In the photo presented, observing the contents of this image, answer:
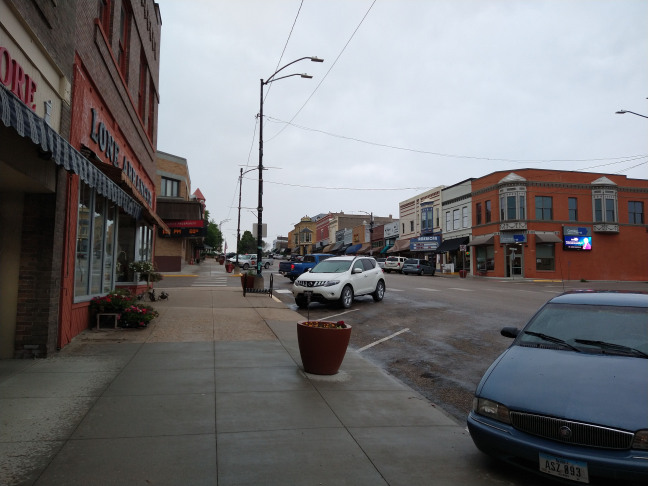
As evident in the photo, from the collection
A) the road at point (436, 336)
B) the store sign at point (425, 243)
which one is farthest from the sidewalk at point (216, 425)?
the store sign at point (425, 243)

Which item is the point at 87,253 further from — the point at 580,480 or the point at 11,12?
the point at 580,480

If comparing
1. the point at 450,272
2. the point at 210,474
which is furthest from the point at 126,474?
the point at 450,272

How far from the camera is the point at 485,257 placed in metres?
42.4

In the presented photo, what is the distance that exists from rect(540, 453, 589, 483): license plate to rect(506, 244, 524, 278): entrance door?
38.0m

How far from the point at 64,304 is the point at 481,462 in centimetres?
664

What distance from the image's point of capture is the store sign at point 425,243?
163 feet

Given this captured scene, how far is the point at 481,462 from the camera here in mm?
3910

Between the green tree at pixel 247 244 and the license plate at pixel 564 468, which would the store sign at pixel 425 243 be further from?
the green tree at pixel 247 244

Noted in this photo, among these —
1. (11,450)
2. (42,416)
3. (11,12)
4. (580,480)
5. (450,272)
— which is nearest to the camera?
(580,480)

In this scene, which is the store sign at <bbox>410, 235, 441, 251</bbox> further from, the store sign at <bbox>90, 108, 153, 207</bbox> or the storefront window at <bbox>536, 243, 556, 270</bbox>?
the store sign at <bbox>90, 108, 153, 207</bbox>

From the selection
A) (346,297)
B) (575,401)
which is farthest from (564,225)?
(575,401)

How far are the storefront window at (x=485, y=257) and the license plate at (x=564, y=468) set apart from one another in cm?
3990

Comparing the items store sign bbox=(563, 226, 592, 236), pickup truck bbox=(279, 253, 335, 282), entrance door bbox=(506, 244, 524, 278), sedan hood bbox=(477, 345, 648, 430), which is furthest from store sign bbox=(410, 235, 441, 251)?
sedan hood bbox=(477, 345, 648, 430)

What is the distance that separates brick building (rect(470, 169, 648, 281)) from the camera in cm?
3900
